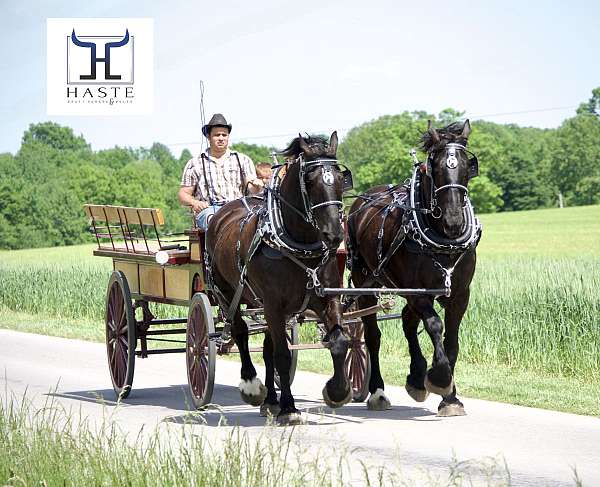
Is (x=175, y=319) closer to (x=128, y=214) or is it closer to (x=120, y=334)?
(x=120, y=334)

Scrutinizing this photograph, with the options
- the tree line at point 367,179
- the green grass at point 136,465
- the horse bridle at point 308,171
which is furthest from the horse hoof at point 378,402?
the tree line at point 367,179

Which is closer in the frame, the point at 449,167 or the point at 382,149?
the point at 449,167

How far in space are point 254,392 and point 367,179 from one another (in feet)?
335

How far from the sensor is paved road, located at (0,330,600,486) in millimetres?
7600

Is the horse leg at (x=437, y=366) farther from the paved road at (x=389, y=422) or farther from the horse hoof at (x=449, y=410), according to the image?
the paved road at (x=389, y=422)

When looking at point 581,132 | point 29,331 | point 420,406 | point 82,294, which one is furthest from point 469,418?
point 581,132

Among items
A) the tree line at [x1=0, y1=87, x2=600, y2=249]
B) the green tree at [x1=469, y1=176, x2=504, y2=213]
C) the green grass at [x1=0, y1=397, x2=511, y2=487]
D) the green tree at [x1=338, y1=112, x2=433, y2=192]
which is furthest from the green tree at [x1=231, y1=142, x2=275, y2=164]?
the green grass at [x1=0, y1=397, x2=511, y2=487]

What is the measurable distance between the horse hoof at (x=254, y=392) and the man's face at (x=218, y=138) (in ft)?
8.43

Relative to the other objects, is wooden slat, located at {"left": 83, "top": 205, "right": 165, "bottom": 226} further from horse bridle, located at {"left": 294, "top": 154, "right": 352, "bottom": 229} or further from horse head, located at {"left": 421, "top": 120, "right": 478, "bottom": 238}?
horse head, located at {"left": 421, "top": 120, "right": 478, "bottom": 238}

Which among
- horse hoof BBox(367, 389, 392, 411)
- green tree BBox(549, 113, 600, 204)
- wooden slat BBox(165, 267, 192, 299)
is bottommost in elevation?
horse hoof BBox(367, 389, 392, 411)

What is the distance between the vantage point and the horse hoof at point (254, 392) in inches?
401

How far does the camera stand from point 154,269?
11.9 metres

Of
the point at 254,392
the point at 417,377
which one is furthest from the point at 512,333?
the point at 254,392

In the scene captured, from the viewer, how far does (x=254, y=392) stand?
10203mm
